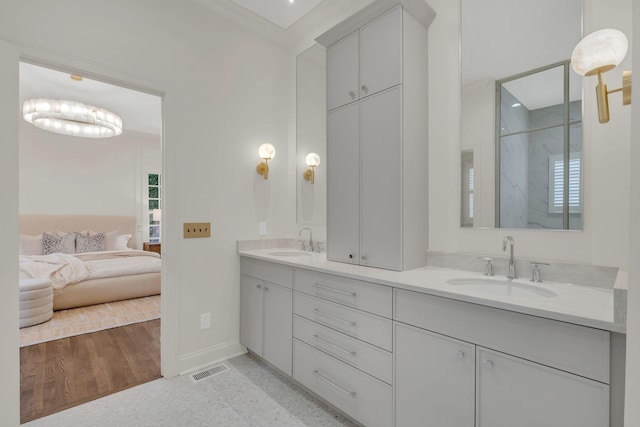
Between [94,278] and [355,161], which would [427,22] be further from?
[94,278]

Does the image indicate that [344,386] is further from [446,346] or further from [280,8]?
[280,8]

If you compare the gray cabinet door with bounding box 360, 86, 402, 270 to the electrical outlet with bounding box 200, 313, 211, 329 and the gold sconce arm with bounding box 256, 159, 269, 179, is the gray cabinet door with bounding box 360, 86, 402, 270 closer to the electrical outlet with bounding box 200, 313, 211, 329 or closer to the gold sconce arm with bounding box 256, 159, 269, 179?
the gold sconce arm with bounding box 256, 159, 269, 179

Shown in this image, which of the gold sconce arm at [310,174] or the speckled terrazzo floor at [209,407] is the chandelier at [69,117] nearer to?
the gold sconce arm at [310,174]

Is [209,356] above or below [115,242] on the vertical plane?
below

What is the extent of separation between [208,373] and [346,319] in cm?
132

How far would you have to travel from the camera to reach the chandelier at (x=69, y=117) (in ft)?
12.3

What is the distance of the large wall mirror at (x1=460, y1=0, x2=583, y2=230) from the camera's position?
1.48m

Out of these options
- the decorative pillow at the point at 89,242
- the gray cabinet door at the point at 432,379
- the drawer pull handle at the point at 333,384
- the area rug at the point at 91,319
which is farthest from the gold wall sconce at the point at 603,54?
the decorative pillow at the point at 89,242

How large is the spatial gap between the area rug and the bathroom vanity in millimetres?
2381

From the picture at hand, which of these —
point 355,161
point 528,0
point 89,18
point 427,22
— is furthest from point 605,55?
point 89,18

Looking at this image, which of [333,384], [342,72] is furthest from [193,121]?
[333,384]

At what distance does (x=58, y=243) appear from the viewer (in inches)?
205

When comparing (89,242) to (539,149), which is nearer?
(539,149)

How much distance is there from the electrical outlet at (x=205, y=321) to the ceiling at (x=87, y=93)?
266 cm
